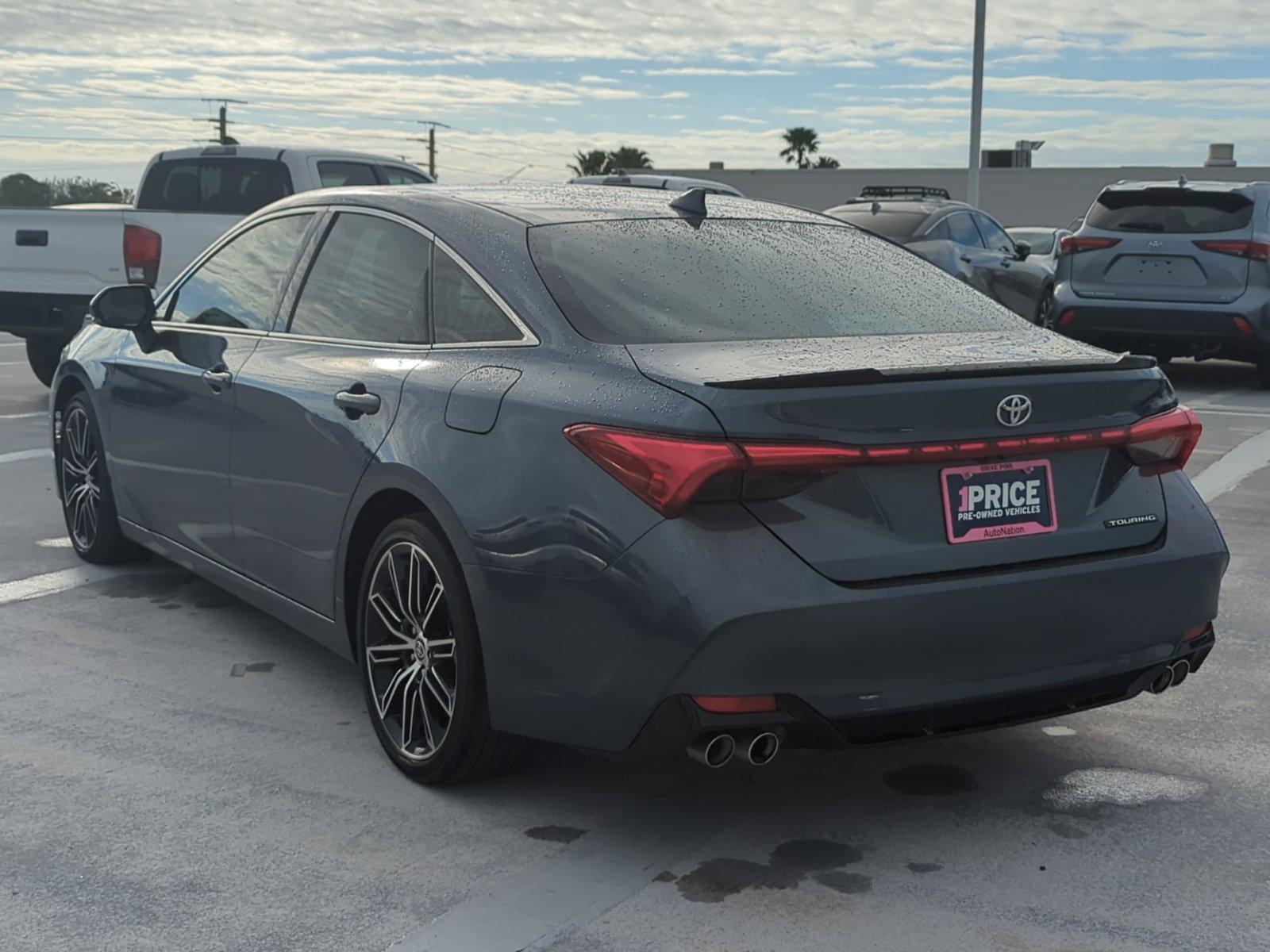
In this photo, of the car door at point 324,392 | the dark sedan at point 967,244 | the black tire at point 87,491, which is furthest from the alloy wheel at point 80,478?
the dark sedan at point 967,244

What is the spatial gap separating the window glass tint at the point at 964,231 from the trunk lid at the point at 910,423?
11763 mm

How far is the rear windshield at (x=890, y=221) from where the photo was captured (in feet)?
49.0

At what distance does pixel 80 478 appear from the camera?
265 inches

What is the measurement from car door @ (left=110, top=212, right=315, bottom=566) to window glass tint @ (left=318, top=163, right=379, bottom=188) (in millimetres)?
6979

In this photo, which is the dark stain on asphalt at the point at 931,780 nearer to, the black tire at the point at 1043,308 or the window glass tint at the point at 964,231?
the window glass tint at the point at 964,231

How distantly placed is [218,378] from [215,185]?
8.59 metres

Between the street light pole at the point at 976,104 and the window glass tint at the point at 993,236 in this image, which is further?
the street light pole at the point at 976,104

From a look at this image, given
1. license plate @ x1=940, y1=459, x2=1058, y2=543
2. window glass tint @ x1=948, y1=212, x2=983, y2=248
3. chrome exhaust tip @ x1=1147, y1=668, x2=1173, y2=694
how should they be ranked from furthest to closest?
window glass tint @ x1=948, y1=212, x2=983, y2=248 → chrome exhaust tip @ x1=1147, y1=668, x2=1173, y2=694 → license plate @ x1=940, y1=459, x2=1058, y2=543

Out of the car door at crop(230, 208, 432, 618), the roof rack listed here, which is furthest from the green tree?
the car door at crop(230, 208, 432, 618)

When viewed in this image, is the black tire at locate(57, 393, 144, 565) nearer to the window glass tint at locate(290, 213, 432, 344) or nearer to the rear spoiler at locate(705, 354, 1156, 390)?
the window glass tint at locate(290, 213, 432, 344)

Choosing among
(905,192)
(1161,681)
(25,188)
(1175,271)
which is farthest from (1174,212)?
(25,188)

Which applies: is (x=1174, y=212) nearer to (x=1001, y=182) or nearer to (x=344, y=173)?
(x=344, y=173)

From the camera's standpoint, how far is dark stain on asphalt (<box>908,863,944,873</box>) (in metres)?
3.69

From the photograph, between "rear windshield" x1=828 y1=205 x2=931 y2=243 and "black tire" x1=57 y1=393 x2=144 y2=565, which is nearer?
"black tire" x1=57 y1=393 x2=144 y2=565
